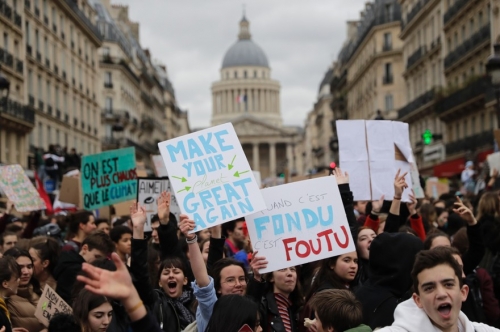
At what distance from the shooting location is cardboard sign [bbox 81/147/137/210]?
36.6 ft

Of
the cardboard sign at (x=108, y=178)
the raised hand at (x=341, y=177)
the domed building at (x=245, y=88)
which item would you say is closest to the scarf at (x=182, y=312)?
the raised hand at (x=341, y=177)

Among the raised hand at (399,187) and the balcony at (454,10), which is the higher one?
the balcony at (454,10)

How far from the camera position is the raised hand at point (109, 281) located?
335cm

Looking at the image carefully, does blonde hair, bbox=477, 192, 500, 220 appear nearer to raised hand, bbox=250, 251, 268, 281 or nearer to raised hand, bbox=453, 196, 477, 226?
raised hand, bbox=453, 196, 477, 226

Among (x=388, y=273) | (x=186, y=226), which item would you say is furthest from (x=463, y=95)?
(x=388, y=273)

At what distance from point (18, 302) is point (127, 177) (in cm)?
522

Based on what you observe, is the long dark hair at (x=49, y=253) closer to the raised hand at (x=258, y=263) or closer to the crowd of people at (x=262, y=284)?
the crowd of people at (x=262, y=284)

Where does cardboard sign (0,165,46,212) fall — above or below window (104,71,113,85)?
below

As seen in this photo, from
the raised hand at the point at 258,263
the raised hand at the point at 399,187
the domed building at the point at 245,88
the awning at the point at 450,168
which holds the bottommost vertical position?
the raised hand at the point at 258,263

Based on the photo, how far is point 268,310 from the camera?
5.55m

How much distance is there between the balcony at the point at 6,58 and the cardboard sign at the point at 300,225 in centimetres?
2646

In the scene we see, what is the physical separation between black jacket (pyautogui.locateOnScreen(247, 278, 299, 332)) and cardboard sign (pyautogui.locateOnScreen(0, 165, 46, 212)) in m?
5.70

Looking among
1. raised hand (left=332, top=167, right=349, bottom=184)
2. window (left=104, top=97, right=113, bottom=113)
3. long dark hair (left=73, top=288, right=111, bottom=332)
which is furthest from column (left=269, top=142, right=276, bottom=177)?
long dark hair (left=73, top=288, right=111, bottom=332)

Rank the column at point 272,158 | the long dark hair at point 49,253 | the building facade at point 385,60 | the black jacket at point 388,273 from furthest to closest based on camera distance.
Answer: the column at point 272,158
the building facade at point 385,60
the long dark hair at point 49,253
the black jacket at point 388,273
